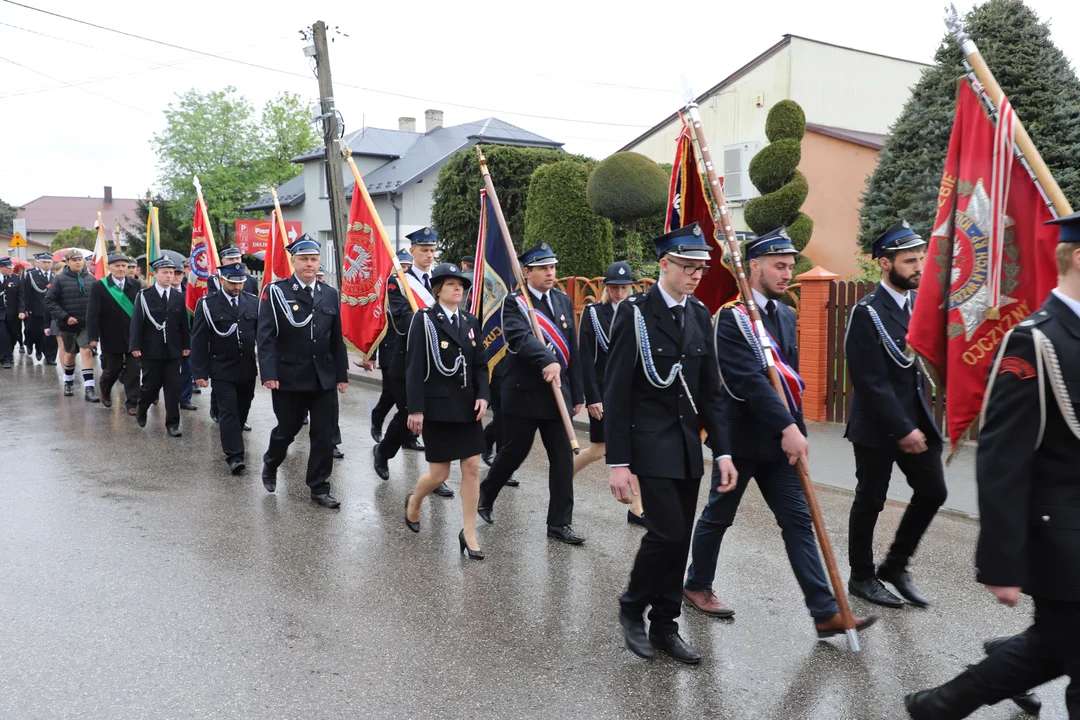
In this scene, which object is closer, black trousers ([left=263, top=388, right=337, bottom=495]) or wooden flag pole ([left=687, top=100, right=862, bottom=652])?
wooden flag pole ([left=687, top=100, right=862, bottom=652])

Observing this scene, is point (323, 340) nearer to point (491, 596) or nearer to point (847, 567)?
point (491, 596)

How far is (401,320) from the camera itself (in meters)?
8.87

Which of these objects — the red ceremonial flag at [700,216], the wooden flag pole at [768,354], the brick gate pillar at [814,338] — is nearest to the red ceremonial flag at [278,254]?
the brick gate pillar at [814,338]

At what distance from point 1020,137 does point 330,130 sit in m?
13.6

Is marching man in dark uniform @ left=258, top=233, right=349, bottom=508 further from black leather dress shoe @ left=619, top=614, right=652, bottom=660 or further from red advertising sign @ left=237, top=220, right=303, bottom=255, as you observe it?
red advertising sign @ left=237, top=220, right=303, bottom=255

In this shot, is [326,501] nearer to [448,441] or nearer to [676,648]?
[448,441]

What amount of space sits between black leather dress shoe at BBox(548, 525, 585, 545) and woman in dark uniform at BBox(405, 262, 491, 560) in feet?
1.97

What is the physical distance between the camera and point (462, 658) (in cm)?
441

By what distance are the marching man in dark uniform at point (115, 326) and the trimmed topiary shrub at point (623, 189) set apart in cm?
871

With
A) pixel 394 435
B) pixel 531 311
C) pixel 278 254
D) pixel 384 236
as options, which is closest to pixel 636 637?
pixel 531 311

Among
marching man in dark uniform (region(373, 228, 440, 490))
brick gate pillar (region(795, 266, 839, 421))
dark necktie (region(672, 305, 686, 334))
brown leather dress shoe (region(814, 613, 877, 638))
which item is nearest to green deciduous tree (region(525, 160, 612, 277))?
brick gate pillar (region(795, 266, 839, 421))

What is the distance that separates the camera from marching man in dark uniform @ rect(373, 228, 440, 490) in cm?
822

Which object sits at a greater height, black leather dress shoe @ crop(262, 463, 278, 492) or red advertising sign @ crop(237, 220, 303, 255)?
red advertising sign @ crop(237, 220, 303, 255)

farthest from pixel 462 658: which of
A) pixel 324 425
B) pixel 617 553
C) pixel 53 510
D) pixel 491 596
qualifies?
pixel 53 510
